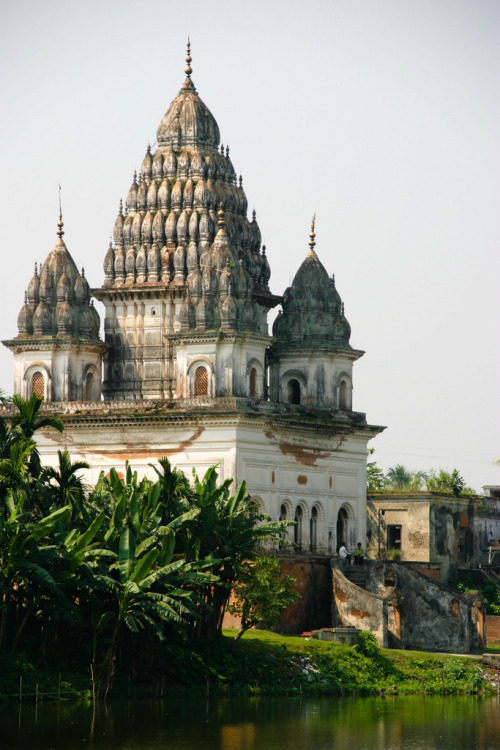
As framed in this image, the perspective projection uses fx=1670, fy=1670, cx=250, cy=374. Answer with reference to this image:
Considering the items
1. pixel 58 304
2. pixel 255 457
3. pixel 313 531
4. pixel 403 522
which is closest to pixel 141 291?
pixel 58 304

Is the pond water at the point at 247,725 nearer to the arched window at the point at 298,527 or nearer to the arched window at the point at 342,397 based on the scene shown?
the arched window at the point at 298,527

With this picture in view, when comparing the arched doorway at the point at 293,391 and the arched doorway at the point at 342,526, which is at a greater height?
the arched doorway at the point at 293,391

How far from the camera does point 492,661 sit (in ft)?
161

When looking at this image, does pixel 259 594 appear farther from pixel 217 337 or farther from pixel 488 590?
pixel 488 590

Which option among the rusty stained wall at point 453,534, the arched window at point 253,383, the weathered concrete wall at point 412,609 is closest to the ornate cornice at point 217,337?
the arched window at point 253,383

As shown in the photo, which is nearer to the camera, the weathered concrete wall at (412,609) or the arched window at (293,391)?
the weathered concrete wall at (412,609)

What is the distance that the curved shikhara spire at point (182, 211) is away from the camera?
56938 millimetres

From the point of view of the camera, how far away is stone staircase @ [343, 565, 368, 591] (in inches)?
2094

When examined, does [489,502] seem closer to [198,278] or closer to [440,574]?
[440,574]

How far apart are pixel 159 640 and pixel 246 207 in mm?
20469

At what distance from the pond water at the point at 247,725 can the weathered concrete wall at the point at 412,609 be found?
670 cm

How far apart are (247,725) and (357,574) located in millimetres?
15198

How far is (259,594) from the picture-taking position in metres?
45.5

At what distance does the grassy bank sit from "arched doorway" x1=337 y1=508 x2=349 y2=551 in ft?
27.1
